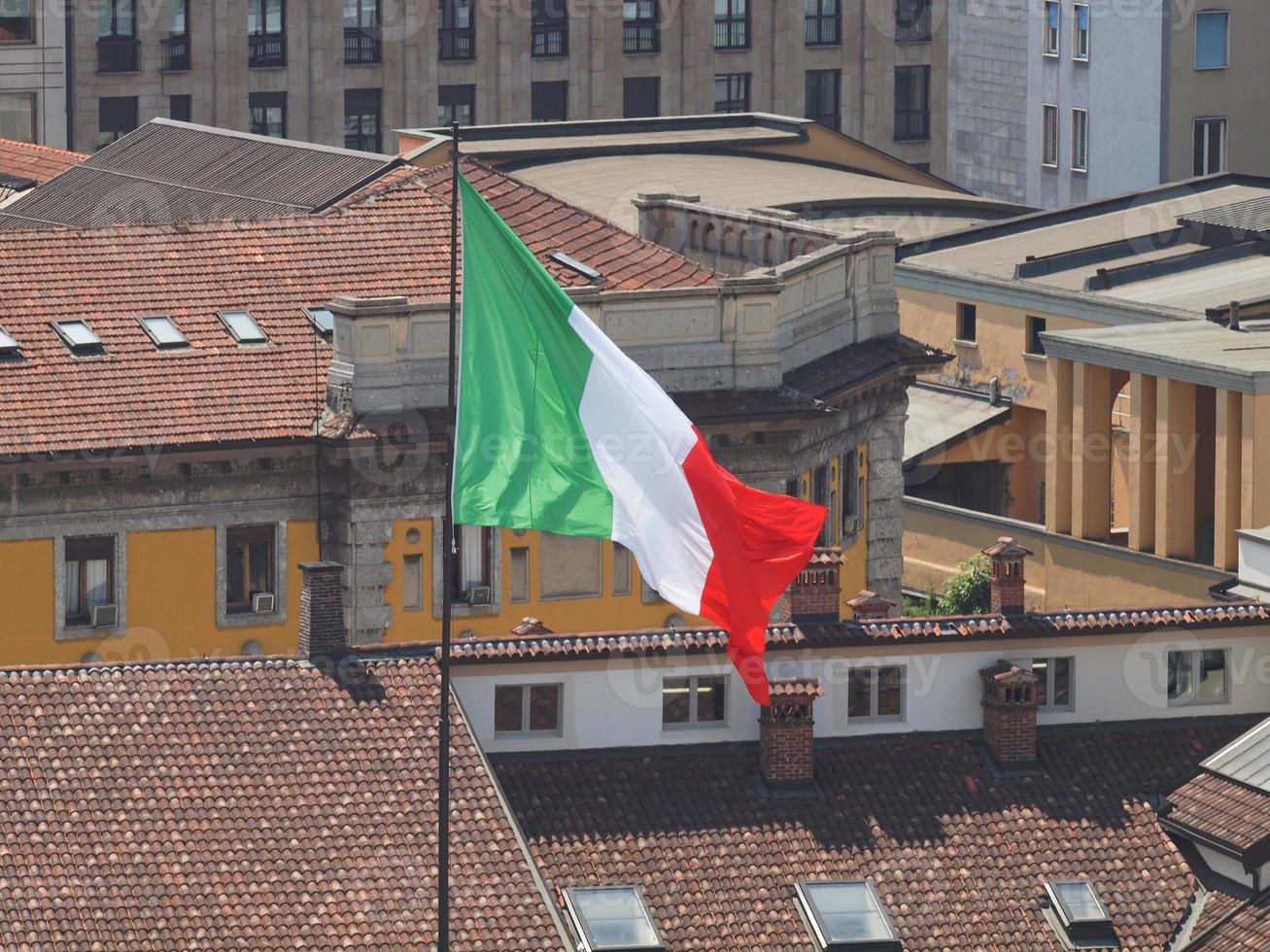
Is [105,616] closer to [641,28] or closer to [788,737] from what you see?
[788,737]

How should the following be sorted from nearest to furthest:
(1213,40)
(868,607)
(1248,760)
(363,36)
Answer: (1248,760) < (868,607) < (1213,40) < (363,36)

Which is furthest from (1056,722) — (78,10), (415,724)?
(78,10)

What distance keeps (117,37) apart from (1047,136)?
33.5 m

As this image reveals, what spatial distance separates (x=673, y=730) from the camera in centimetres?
6209

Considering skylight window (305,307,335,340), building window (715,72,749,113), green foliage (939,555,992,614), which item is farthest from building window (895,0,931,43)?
skylight window (305,307,335,340)

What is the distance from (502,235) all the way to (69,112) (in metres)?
90.1

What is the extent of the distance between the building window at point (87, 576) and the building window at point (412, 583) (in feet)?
18.6

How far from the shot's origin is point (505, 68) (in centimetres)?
14638

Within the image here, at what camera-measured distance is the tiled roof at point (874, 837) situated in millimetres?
59188

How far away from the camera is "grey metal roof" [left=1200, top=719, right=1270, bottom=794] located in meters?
61.6

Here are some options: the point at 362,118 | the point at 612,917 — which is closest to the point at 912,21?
the point at 362,118

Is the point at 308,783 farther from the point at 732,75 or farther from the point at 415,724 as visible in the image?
the point at 732,75

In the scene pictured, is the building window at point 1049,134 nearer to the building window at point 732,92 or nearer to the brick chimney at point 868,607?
the building window at point 732,92

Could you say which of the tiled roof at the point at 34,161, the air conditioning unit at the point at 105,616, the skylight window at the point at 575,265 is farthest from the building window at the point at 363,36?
the air conditioning unit at the point at 105,616
